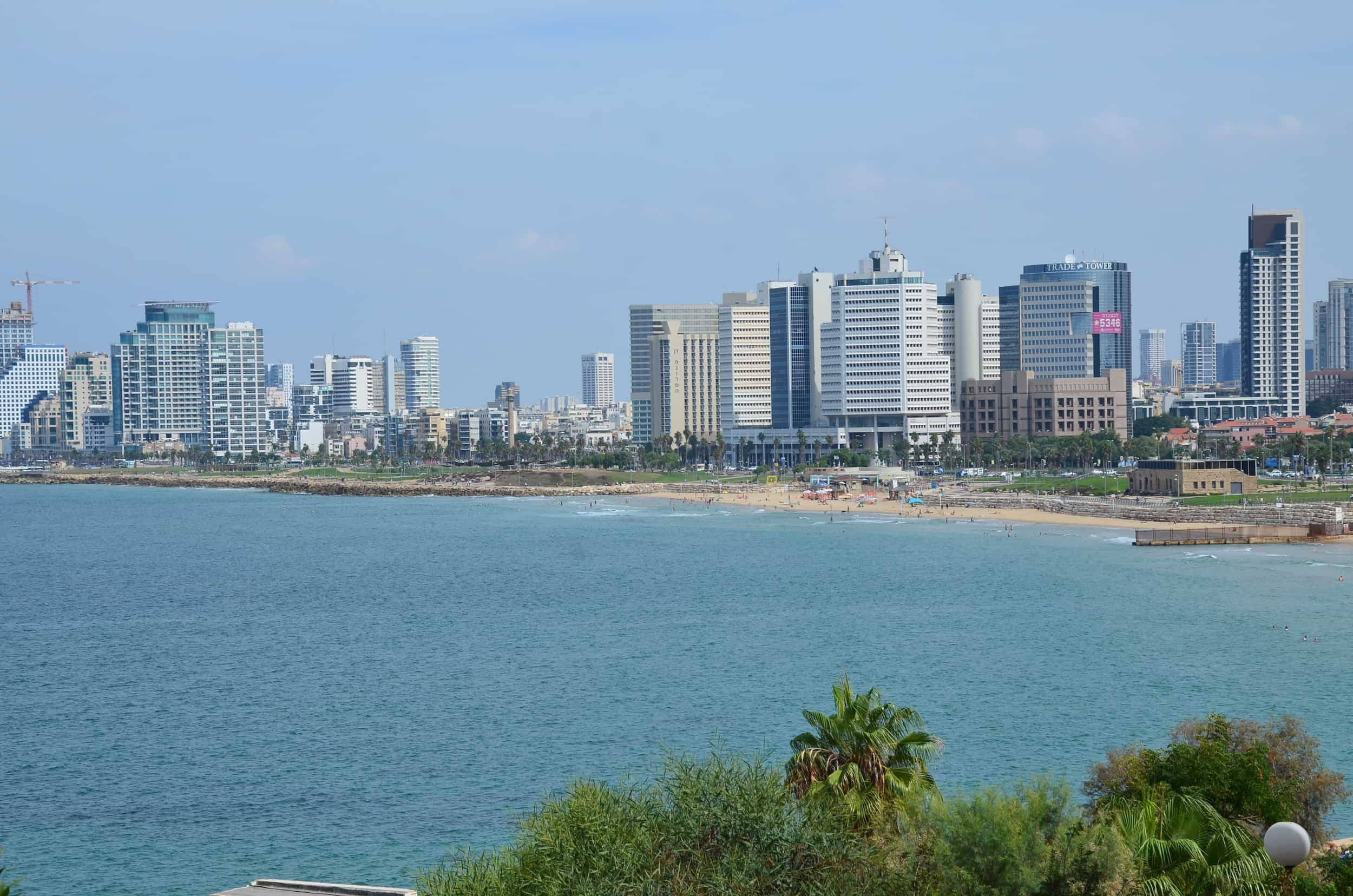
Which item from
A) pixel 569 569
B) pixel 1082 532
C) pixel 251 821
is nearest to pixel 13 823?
pixel 251 821

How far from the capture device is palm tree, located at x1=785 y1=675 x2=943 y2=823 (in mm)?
22609

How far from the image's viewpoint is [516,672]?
5641cm

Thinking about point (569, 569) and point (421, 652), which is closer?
point (421, 652)

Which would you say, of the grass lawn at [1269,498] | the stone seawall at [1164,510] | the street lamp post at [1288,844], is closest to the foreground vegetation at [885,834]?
the street lamp post at [1288,844]

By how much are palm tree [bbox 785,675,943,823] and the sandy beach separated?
87916mm

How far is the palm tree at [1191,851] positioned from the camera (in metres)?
19.4

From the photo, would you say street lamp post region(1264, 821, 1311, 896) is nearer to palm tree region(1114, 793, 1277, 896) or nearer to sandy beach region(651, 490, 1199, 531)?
palm tree region(1114, 793, 1277, 896)

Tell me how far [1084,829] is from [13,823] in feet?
91.5

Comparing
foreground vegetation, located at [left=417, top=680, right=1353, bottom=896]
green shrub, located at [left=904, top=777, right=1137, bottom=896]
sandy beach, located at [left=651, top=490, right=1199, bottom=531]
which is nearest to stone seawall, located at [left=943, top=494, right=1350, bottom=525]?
sandy beach, located at [left=651, top=490, right=1199, bottom=531]

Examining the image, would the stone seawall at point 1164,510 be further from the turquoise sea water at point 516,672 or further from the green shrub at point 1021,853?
the green shrub at point 1021,853

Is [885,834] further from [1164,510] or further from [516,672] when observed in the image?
[1164,510]

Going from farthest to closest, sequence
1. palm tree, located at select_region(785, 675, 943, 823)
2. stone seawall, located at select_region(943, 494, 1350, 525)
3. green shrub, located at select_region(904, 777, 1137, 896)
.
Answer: stone seawall, located at select_region(943, 494, 1350, 525) → palm tree, located at select_region(785, 675, 943, 823) → green shrub, located at select_region(904, 777, 1137, 896)

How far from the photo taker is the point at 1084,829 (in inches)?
761

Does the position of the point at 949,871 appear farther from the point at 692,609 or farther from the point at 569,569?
the point at 569,569
